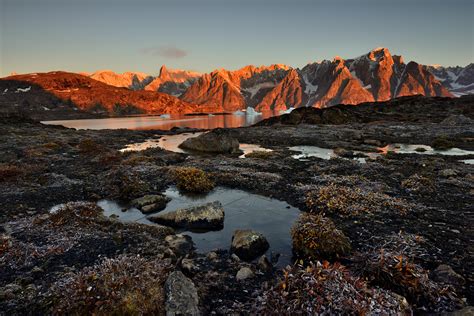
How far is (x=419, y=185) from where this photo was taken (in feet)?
66.8

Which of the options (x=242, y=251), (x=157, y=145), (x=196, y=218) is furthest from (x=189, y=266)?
(x=157, y=145)

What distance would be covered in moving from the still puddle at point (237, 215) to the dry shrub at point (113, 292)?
3.75 m

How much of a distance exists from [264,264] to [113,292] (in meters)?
5.21

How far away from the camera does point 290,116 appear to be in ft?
337

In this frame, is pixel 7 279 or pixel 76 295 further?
pixel 7 279

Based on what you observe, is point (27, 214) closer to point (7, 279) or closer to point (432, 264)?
point (7, 279)

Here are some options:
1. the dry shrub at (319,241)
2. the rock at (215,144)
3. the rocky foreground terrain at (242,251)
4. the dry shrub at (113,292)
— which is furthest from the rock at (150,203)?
the rock at (215,144)

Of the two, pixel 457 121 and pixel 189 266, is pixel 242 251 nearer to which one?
pixel 189 266

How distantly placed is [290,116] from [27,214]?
9489 centimetres

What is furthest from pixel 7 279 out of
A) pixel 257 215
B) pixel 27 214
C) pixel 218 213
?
pixel 257 215

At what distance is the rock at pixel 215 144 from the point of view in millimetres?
43156

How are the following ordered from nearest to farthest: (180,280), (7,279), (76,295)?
(76,295)
(180,280)
(7,279)

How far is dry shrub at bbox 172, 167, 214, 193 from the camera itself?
68.8 ft

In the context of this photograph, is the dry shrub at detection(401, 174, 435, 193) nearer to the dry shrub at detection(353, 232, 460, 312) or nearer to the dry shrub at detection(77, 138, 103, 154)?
the dry shrub at detection(353, 232, 460, 312)
